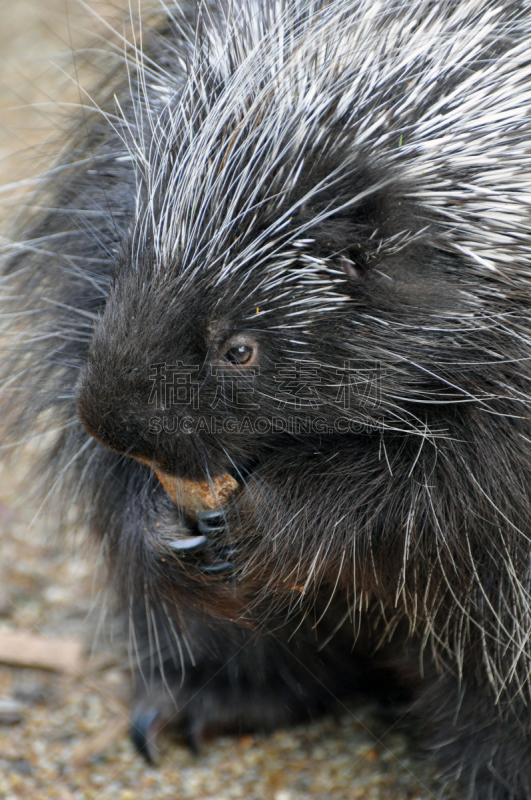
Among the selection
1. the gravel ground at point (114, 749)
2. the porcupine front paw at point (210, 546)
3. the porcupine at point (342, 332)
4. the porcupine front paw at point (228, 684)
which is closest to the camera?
the porcupine at point (342, 332)

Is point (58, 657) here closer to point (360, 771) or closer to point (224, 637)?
point (224, 637)

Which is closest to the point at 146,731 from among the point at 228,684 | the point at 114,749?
the point at 114,749

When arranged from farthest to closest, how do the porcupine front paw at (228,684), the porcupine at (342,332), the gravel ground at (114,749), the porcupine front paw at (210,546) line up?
the porcupine front paw at (228,684) → the gravel ground at (114,749) → the porcupine front paw at (210,546) → the porcupine at (342,332)

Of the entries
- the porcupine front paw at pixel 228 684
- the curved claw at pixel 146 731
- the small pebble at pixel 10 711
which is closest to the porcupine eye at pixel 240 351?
the porcupine front paw at pixel 228 684

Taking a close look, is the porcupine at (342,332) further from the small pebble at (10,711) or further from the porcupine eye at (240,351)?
the small pebble at (10,711)

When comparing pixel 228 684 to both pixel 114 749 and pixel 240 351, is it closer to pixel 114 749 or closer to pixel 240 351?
pixel 114 749

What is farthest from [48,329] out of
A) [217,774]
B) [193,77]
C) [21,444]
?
[217,774]

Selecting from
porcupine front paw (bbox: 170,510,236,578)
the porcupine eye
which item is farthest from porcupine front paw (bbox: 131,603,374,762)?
the porcupine eye

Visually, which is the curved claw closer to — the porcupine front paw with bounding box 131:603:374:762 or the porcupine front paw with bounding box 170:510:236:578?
the porcupine front paw with bounding box 131:603:374:762
